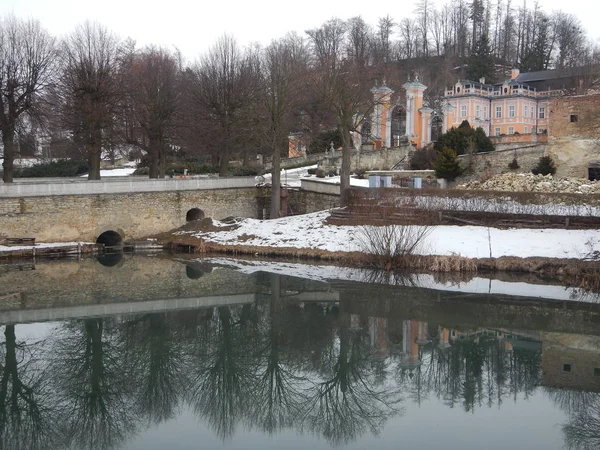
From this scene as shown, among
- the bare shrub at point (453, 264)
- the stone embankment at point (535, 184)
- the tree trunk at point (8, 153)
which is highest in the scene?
the tree trunk at point (8, 153)

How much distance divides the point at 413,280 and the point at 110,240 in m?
14.8

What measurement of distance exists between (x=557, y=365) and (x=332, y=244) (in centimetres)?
1258

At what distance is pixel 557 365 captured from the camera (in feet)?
45.3

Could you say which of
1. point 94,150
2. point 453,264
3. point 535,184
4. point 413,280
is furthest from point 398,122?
point 413,280

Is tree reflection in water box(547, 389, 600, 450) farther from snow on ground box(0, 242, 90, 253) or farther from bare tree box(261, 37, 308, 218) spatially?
snow on ground box(0, 242, 90, 253)

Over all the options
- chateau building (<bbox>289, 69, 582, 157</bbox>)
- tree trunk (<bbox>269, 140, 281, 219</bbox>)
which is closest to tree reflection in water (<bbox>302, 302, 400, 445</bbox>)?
tree trunk (<bbox>269, 140, 281, 219</bbox>)

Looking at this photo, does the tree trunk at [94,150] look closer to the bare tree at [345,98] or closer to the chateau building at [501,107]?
the bare tree at [345,98]

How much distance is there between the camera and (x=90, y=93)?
1160 inches

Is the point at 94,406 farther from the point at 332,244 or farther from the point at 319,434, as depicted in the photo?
the point at 332,244

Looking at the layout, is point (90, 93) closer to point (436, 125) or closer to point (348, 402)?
point (348, 402)

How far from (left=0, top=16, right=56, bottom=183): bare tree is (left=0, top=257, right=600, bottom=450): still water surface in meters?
8.80

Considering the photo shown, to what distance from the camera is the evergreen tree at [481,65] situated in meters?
57.2

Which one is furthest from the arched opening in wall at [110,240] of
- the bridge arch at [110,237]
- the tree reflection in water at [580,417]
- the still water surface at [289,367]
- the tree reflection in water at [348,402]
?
the tree reflection in water at [580,417]

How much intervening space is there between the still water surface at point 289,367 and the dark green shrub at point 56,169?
22185 mm
